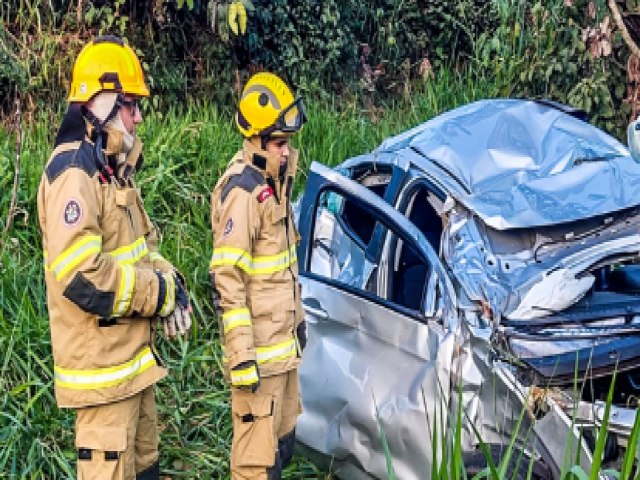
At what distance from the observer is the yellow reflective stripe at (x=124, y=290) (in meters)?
3.00

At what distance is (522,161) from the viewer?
4.22 metres

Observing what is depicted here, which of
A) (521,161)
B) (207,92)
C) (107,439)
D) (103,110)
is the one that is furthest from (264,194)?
(207,92)

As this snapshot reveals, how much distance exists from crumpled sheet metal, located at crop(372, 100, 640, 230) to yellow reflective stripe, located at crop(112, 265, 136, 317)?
145cm

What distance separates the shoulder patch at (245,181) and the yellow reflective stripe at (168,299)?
0.43m

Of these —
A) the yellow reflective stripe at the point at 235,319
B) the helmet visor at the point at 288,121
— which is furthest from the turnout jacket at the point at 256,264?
the helmet visor at the point at 288,121

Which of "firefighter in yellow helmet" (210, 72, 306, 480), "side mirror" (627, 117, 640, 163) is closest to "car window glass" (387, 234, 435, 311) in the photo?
"firefighter in yellow helmet" (210, 72, 306, 480)

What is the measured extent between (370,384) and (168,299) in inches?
39.4

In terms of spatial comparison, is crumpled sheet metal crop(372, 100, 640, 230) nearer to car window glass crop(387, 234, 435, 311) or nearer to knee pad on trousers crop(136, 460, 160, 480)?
car window glass crop(387, 234, 435, 311)

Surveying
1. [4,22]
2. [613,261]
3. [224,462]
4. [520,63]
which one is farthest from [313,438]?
[4,22]

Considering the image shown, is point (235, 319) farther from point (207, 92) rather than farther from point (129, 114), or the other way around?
point (207, 92)

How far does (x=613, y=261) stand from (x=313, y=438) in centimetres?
150

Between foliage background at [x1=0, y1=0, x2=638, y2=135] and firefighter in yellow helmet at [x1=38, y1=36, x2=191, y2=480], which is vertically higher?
foliage background at [x1=0, y1=0, x2=638, y2=135]

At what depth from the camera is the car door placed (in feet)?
11.4

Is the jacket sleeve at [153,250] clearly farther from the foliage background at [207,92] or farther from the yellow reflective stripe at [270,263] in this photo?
the foliage background at [207,92]
